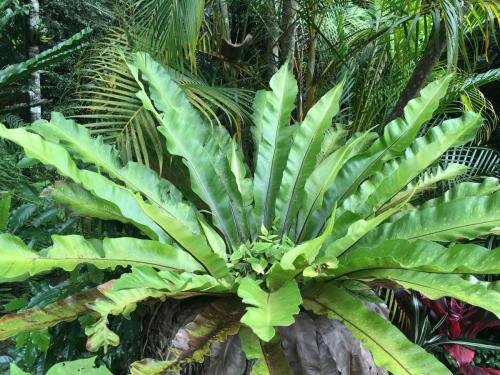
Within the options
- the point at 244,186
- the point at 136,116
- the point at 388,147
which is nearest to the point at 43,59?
the point at 136,116

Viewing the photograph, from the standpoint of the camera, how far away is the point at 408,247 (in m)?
0.83

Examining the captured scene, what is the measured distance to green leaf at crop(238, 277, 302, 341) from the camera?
0.68 m

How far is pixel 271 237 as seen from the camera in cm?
104

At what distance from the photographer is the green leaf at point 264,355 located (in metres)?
0.80

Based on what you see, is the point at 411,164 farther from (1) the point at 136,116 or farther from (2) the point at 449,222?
(1) the point at 136,116

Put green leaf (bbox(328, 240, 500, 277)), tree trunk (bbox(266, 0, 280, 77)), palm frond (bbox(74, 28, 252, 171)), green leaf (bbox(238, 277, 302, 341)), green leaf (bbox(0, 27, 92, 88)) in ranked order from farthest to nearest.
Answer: tree trunk (bbox(266, 0, 280, 77)) < green leaf (bbox(0, 27, 92, 88)) < palm frond (bbox(74, 28, 252, 171)) < green leaf (bbox(328, 240, 500, 277)) < green leaf (bbox(238, 277, 302, 341))

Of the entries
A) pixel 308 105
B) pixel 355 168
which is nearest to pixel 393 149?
pixel 355 168

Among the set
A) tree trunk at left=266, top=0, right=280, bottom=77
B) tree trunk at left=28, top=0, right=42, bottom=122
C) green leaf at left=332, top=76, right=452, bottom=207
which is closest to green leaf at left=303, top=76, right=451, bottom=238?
green leaf at left=332, top=76, right=452, bottom=207

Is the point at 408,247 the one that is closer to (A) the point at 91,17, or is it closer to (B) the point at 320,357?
(B) the point at 320,357

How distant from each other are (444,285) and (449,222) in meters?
0.20

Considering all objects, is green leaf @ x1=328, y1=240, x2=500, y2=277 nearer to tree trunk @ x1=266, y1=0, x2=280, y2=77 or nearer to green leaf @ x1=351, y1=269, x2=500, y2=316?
green leaf @ x1=351, y1=269, x2=500, y2=316

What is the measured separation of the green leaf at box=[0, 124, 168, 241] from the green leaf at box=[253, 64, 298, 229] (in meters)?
0.34

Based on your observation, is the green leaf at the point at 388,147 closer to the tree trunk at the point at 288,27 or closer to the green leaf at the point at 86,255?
the green leaf at the point at 86,255

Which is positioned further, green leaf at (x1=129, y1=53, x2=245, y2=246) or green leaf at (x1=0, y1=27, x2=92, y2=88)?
green leaf at (x1=0, y1=27, x2=92, y2=88)
